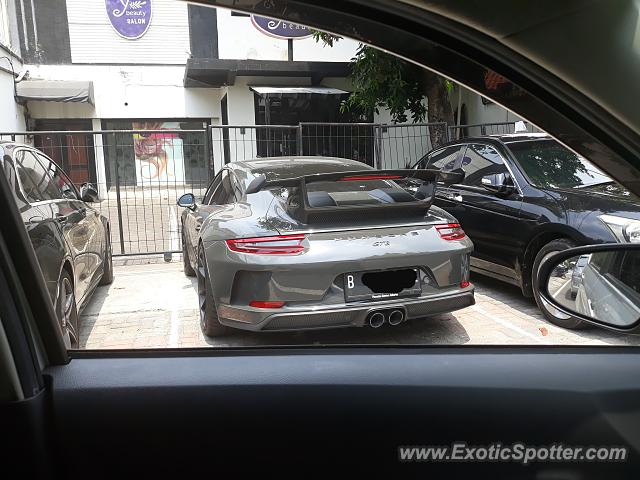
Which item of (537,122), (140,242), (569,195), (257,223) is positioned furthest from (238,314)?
(140,242)

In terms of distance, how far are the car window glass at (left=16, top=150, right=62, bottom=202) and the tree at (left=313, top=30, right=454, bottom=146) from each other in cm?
221

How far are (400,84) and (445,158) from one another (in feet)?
10.2

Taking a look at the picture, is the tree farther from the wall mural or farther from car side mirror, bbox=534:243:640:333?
the wall mural

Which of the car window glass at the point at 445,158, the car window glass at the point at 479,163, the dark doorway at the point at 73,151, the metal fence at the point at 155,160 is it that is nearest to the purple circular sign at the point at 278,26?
the car window glass at the point at 445,158

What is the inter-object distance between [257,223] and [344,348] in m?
2.11

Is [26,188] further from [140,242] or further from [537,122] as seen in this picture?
[140,242]

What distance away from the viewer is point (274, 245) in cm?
331

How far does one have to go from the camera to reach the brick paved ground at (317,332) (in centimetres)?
312

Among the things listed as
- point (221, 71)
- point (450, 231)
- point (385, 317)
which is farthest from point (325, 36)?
point (221, 71)

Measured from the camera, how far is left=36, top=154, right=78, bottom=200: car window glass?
4.31 metres

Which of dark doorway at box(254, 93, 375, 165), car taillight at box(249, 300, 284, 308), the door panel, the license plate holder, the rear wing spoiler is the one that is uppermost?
dark doorway at box(254, 93, 375, 165)

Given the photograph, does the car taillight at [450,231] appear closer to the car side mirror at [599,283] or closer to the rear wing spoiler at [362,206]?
the rear wing spoiler at [362,206]

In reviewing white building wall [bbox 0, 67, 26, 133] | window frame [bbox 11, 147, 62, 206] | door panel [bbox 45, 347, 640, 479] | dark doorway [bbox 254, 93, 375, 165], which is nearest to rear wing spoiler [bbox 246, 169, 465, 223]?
window frame [bbox 11, 147, 62, 206]

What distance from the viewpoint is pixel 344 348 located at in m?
1.50
